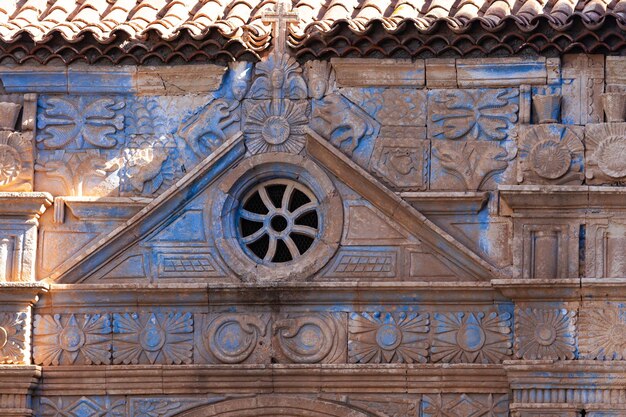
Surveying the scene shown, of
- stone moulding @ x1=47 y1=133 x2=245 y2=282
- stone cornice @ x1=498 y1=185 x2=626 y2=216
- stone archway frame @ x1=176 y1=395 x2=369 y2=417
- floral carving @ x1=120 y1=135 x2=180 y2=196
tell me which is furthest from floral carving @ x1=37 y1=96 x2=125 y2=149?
stone cornice @ x1=498 y1=185 x2=626 y2=216

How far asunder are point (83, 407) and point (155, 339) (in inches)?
26.9

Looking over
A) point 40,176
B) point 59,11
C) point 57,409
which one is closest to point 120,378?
point 57,409

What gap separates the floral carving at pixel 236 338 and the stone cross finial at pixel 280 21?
1939mm

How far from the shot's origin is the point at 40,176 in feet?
50.0

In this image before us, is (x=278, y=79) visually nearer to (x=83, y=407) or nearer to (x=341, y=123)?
(x=341, y=123)

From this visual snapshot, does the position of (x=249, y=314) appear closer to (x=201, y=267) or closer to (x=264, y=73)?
(x=201, y=267)

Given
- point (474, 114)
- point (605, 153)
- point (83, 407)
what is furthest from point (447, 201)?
point (83, 407)

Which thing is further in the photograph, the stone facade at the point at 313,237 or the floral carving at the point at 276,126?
the floral carving at the point at 276,126

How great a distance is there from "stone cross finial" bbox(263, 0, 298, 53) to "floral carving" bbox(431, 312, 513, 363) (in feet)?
7.42

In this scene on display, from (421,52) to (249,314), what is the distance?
216 centimetres

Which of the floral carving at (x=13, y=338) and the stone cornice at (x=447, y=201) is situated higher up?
the stone cornice at (x=447, y=201)

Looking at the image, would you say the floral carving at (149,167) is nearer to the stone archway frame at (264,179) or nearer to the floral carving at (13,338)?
the stone archway frame at (264,179)

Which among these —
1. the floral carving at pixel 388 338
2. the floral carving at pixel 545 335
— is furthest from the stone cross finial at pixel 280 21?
the floral carving at pixel 545 335

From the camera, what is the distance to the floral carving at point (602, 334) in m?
14.3
